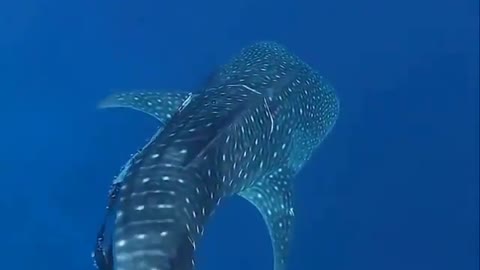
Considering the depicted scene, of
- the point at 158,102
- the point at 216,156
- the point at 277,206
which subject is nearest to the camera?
the point at 216,156

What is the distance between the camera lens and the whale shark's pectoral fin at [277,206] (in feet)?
12.3

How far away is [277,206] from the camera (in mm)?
3850

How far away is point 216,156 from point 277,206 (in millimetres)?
902

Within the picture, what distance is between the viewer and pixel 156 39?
583 centimetres

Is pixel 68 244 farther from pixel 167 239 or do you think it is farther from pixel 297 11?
pixel 167 239

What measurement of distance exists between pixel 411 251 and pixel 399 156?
73 centimetres

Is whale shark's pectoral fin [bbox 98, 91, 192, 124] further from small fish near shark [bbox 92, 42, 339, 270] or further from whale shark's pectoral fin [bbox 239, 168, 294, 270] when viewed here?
whale shark's pectoral fin [bbox 239, 168, 294, 270]

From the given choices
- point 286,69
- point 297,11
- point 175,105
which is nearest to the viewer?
point 175,105

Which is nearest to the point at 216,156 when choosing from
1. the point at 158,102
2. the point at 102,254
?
the point at 102,254

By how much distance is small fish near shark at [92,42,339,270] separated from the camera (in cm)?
240

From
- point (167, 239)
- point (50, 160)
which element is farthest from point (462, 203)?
point (167, 239)

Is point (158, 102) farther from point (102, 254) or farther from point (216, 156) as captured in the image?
point (102, 254)

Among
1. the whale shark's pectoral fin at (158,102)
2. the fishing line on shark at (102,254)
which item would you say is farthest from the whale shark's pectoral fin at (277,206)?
the fishing line on shark at (102,254)

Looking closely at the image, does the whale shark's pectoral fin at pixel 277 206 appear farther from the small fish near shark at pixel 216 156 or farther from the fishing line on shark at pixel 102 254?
the fishing line on shark at pixel 102 254
